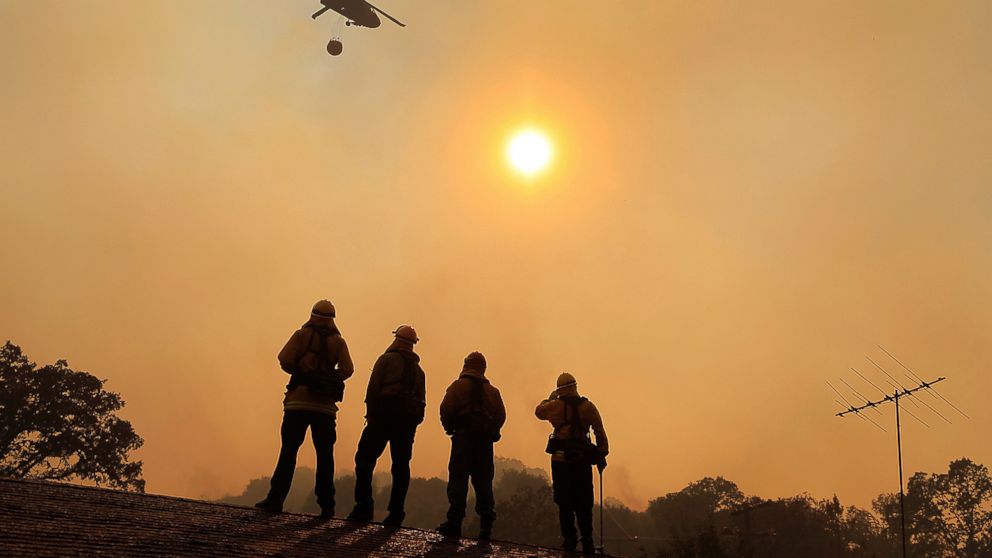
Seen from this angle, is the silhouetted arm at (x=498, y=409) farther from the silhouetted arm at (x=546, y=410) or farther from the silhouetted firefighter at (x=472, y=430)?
the silhouetted arm at (x=546, y=410)

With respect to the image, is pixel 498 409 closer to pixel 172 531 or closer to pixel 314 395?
pixel 314 395

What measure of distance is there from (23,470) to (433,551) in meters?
47.8

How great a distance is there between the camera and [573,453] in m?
11.4

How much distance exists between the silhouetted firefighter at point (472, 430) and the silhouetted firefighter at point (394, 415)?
0.52 metres

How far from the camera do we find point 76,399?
4947 centimetres

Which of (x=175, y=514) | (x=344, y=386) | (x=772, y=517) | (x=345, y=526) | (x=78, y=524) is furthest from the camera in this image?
(x=772, y=517)

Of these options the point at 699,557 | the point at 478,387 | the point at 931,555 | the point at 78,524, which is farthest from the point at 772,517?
the point at 78,524

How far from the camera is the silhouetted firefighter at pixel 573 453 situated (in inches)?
448

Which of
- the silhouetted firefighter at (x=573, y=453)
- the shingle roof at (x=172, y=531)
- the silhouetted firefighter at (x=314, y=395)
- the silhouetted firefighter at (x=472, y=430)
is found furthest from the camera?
the silhouetted firefighter at (x=573, y=453)

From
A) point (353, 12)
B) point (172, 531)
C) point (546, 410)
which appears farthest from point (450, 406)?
point (353, 12)

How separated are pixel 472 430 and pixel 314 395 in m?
2.26

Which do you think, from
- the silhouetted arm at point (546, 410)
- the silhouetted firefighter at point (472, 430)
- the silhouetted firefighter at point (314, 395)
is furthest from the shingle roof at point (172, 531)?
the silhouetted arm at point (546, 410)

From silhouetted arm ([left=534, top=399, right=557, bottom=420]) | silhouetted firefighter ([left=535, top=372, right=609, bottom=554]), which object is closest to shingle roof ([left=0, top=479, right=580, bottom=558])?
silhouetted firefighter ([left=535, top=372, right=609, bottom=554])

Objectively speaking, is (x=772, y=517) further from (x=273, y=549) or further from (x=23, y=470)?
(x=273, y=549)
